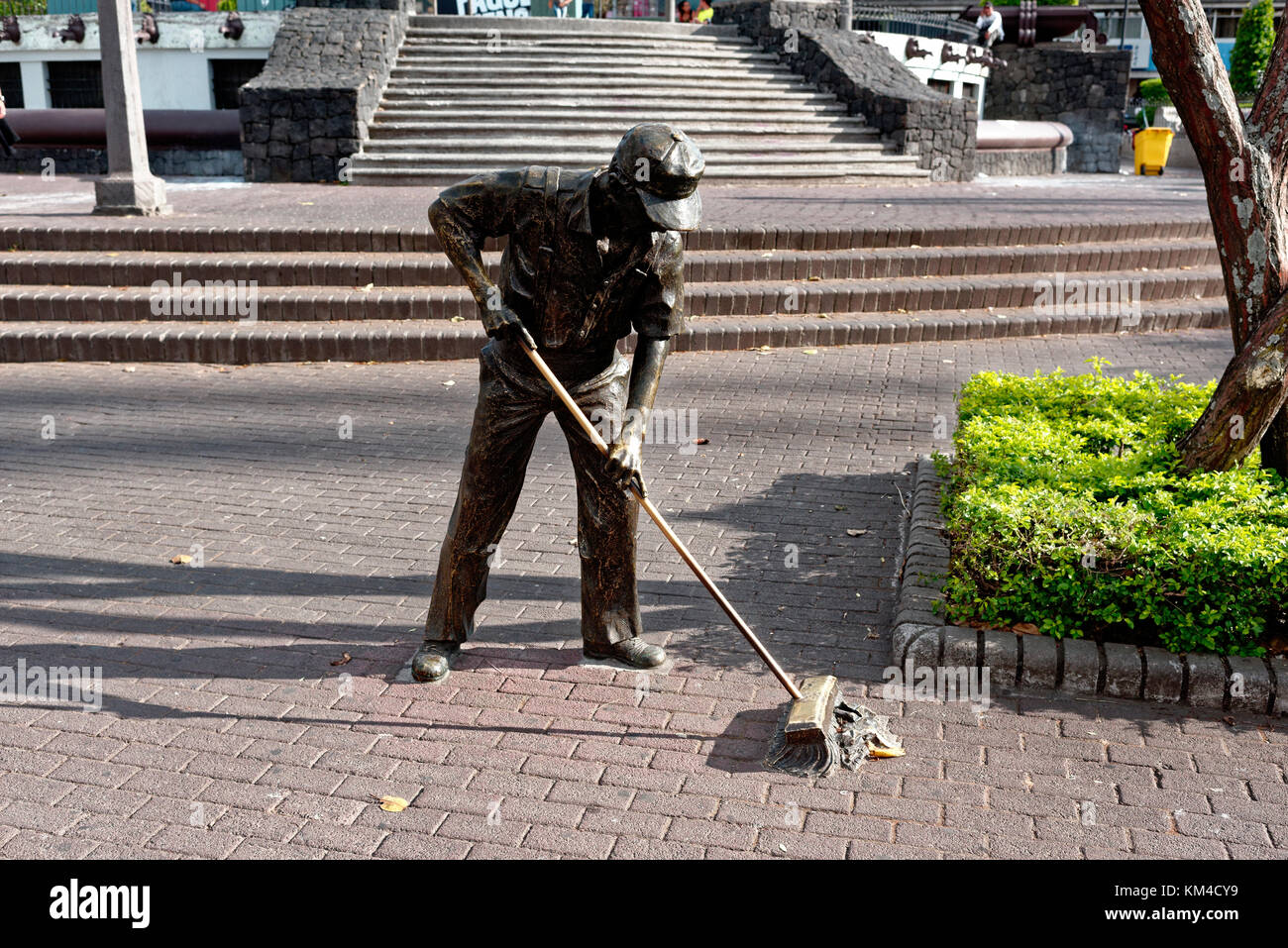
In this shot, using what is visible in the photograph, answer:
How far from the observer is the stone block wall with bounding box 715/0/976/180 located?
53.8ft

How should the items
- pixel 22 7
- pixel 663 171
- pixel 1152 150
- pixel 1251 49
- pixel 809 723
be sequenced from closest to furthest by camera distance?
1. pixel 663 171
2. pixel 809 723
3. pixel 1152 150
4. pixel 22 7
5. pixel 1251 49

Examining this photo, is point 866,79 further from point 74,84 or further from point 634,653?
point 634,653

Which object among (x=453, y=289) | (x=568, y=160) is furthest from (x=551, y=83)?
(x=453, y=289)

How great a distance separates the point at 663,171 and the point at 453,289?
7215 millimetres

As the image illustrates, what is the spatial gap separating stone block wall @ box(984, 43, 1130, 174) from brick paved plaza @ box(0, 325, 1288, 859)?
16.6 m

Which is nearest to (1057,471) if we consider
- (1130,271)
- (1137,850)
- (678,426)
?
(1137,850)

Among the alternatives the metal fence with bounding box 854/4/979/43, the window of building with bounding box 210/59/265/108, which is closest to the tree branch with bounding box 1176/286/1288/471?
the window of building with bounding box 210/59/265/108

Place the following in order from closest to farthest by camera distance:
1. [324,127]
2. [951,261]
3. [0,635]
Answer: [0,635] → [951,261] → [324,127]

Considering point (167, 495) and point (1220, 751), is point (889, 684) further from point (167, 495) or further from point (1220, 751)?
point (167, 495)

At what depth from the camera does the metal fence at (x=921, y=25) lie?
75.5ft

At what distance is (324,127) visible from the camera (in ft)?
49.0

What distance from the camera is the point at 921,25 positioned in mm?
23156

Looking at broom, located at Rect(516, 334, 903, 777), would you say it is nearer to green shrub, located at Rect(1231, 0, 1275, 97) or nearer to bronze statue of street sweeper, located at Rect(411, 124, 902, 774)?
bronze statue of street sweeper, located at Rect(411, 124, 902, 774)

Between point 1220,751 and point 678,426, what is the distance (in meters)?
4.40
